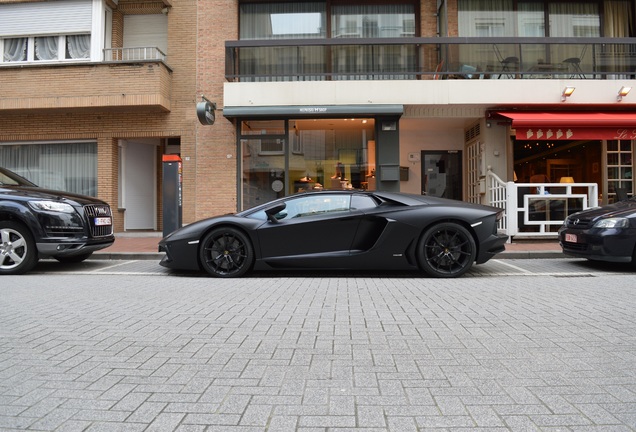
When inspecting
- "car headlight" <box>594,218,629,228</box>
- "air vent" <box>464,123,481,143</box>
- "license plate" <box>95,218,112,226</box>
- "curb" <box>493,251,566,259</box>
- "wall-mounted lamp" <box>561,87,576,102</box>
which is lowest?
"curb" <box>493,251,566,259</box>

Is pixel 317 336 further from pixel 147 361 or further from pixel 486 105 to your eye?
pixel 486 105

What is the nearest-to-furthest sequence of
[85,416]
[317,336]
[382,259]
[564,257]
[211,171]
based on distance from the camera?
1. [85,416]
2. [317,336]
3. [382,259]
4. [564,257]
5. [211,171]

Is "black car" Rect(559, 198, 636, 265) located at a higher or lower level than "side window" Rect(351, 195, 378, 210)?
lower

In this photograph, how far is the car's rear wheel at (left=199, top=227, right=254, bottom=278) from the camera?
6.60m

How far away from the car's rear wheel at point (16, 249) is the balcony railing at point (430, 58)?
682cm

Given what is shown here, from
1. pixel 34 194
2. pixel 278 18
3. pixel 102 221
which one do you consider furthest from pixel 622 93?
pixel 34 194

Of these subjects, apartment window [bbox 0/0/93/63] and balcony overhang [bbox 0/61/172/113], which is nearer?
balcony overhang [bbox 0/61/172/113]

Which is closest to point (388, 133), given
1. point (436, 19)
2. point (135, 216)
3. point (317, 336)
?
point (436, 19)

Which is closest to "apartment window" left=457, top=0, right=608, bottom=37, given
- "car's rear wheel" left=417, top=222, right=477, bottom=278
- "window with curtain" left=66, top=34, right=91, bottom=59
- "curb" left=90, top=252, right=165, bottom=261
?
"car's rear wheel" left=417, top=222, right=477, bottom=278

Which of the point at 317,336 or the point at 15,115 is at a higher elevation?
the point at 15,115

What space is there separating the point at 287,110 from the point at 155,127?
4.10m

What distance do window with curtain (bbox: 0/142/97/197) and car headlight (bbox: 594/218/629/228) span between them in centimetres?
1249

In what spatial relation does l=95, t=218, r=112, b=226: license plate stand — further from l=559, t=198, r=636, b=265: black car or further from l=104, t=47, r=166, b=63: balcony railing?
l=559, t=198, r=636, b=265: black car

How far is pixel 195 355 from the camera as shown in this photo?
10.3 feet
